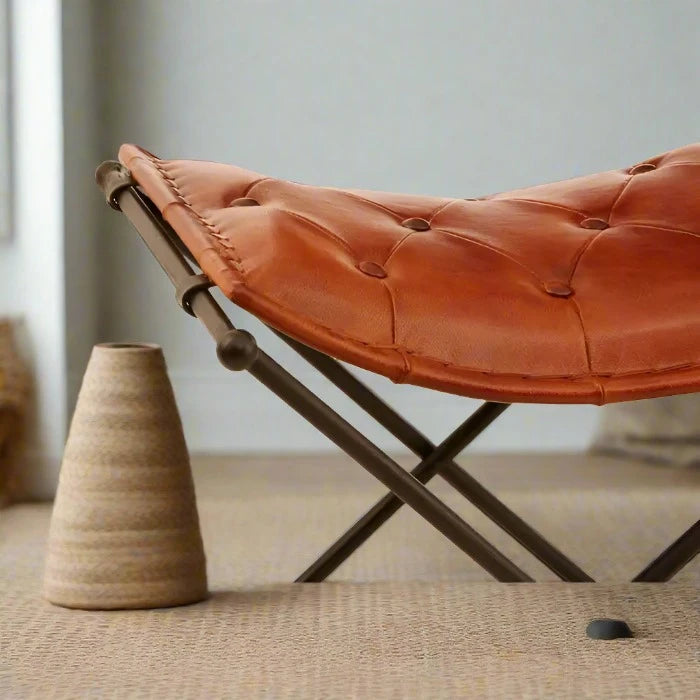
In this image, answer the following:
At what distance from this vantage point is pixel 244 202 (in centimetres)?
87

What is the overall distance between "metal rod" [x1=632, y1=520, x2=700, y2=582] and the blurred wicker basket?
46.8 inches

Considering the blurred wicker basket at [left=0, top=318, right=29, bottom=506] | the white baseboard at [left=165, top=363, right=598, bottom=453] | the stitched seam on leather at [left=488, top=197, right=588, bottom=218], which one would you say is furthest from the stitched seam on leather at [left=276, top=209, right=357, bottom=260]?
the white baseboard at [left=165, top=363, right=598, bottom=453]

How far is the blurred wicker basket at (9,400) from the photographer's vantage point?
5.93 ft

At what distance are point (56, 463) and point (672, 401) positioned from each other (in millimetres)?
1255

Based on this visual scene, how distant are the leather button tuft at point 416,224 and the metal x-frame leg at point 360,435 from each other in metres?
0.14

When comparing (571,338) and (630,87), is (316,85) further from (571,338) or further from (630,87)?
(571,338)

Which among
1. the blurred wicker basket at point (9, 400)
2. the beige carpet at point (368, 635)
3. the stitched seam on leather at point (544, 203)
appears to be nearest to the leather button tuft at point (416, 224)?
the stitched seam on leather at point (544, 203)

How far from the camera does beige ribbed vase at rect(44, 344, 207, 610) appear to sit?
3.09 ft

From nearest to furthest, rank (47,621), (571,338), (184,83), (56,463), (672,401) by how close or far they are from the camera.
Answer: (571,338)
(47,621)
(56,463)
(672,401)
(184,83)

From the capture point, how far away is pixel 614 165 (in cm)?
253

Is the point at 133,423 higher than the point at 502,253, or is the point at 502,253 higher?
the point at 502,253

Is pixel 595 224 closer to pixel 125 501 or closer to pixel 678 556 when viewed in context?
pixel 678 556

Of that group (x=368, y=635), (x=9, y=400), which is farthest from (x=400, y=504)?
(x=9, y=400)

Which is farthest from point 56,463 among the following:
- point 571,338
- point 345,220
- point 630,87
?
point 630,87
